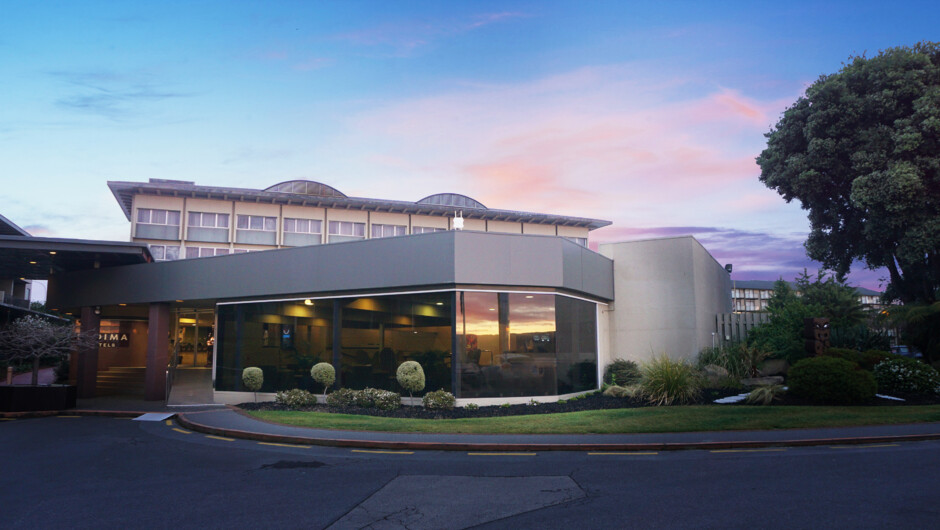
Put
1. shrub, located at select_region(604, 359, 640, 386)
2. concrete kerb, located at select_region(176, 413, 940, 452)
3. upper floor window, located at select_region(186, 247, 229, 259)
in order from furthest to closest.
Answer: upper floor window, located at select_region(186, 247, 229, 259) → shrub, located at select_region(604, 359, 640, 386) → concrete kerb, located at select_region(176, 413, 940, 452)

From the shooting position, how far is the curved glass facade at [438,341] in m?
17.8

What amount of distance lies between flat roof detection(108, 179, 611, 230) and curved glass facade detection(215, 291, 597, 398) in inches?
909

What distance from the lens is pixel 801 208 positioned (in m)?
30.6

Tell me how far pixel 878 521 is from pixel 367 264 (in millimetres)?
15256

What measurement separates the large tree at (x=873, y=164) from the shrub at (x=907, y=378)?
6095 millimetres

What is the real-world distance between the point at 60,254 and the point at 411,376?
1437cm

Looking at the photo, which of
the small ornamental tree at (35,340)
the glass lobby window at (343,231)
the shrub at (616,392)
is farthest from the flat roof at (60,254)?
the glass lobby window at (343,231)

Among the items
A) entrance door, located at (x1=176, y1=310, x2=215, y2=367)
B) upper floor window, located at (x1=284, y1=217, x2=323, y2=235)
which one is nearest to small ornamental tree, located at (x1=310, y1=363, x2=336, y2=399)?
entrance door, located at (x1=176, y1=310, x2=215, y2=367)

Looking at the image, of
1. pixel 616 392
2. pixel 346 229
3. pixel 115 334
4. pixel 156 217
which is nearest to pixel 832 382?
pixel 616 392

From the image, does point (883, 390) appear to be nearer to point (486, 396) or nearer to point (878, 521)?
point (486, 396)

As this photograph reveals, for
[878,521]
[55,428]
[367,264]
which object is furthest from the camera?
[367,264]

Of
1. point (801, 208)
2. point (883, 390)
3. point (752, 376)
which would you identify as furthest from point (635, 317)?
point (801, 208)

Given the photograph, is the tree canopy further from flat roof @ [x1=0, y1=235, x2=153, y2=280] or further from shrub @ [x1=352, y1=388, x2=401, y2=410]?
flat roof @ [x1=0, y1=235, x2=153, y2=280]

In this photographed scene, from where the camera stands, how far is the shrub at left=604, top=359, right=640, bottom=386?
21439 mm
